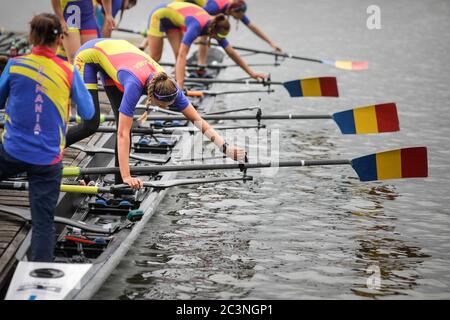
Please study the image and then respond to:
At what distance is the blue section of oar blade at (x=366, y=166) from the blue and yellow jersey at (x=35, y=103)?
158 inches

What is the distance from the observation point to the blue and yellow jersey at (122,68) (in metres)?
7.81

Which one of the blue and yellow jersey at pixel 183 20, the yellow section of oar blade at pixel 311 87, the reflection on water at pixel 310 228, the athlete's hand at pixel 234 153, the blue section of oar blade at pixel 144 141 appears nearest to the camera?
the reflection on water at pixel 310 228

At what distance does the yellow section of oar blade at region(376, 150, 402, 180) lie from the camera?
9.49 m

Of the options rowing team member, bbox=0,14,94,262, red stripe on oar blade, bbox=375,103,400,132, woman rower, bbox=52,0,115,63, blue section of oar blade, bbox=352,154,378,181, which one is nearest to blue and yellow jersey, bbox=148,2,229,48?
woman rower, bbox=52,0,115,63

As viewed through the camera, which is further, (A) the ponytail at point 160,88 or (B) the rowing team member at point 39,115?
(A) the ponytail at point 160,88

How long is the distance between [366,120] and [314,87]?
2.47 meters

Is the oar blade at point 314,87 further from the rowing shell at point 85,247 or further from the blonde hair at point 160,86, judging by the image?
the blonde hair at point 160,86

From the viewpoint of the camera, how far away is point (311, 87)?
43.5 ft

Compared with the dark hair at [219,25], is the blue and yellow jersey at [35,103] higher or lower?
lower

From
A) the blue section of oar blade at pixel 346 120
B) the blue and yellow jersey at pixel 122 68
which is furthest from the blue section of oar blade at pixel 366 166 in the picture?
the blue and yellow jersey at pixel 122 68

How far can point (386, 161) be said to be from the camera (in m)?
9.55

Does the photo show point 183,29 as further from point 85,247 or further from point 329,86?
point 85,247
